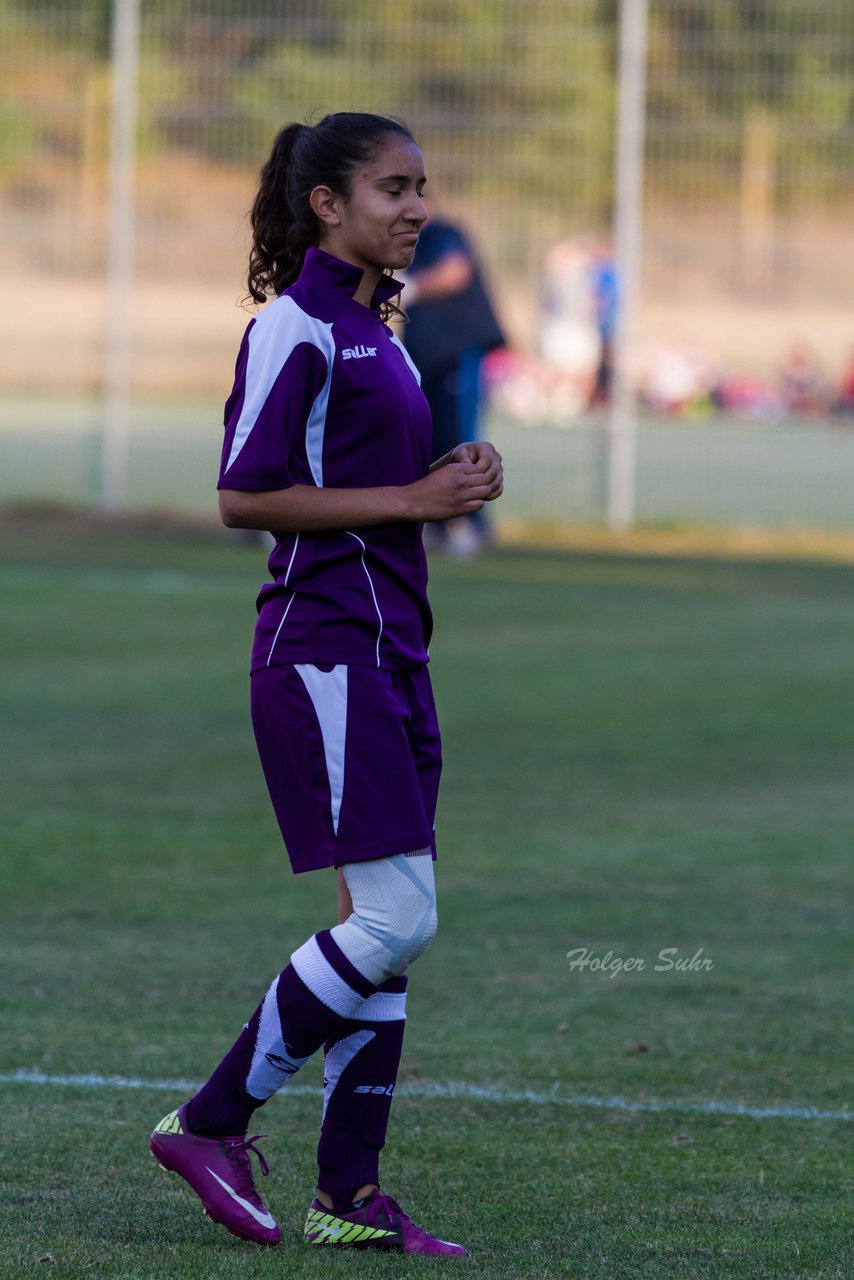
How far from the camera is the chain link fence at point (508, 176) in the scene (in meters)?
19.6

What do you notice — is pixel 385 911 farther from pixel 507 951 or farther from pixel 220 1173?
pixel 507 951

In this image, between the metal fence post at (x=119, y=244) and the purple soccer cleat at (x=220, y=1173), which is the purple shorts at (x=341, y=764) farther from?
the metal fence post at (x=119, y=244)

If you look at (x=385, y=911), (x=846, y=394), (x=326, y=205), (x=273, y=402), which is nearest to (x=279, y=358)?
(x=273, y=402)

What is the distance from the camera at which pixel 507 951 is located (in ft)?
19.8

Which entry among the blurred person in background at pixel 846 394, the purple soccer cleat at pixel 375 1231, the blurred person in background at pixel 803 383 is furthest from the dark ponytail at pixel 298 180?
the blurred person in background at pixel 846 394

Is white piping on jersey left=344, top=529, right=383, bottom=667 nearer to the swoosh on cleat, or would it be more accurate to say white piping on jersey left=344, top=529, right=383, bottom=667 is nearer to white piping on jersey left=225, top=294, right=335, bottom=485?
white piping on jersey left=225, top=294, right=335, bottom=485

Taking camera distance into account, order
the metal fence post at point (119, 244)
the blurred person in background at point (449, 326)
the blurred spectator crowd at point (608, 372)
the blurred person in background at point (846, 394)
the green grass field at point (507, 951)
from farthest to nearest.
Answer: the blurred person in background at point (846, 394)
the blurred spectator crowd at point (608, 372)
the metal fence post at point (119, 244)
the blurred person in background at point (449, 326)
the green grass field at point (507, 951)

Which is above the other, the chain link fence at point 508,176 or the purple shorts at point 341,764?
the chain link fence at point 508,176

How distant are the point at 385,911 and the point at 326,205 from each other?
3.85 ft

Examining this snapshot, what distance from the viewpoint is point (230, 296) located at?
71.0 ft

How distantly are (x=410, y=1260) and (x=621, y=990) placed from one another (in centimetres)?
208

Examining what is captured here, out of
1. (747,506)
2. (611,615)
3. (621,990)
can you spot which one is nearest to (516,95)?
(747,506)

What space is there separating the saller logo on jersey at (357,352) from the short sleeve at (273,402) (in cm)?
4

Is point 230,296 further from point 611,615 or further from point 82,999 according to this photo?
point 82,999
